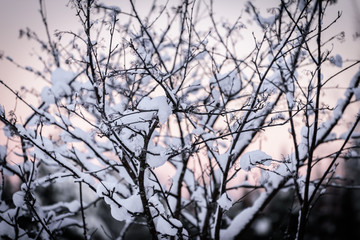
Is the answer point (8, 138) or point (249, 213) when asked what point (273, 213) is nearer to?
point (249, 213)

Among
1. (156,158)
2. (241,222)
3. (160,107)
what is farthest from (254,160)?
(241,222)

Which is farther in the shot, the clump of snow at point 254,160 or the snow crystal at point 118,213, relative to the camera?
the clump of snow at point 254,160

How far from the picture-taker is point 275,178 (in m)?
3.00

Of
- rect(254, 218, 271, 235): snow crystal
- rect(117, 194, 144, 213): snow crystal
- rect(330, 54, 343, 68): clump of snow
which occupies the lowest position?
rect(254, 218, 271, 235): snow crystal

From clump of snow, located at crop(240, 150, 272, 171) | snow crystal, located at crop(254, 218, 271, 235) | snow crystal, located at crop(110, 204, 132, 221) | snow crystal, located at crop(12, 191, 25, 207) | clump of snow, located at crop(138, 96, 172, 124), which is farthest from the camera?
snow crystal, located at crop(254, 218, 271, 235)

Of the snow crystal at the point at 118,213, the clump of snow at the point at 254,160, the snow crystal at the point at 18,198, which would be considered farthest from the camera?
the snow crystal at the point at 18,198

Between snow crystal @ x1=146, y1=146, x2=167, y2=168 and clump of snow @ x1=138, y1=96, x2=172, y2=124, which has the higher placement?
clump of snow @ x1=138, y1=96, x2=172, y2=124

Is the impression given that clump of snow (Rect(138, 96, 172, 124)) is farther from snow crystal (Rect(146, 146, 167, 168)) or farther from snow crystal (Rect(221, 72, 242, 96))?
snow crystal (Rect(221, 72, 242, 96))

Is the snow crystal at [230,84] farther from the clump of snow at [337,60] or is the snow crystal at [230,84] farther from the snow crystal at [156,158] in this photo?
the snow crystal at [156,158]

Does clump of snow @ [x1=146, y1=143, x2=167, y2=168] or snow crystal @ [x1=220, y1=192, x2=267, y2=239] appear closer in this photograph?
clump of snow @ [x1=146, y1=143, x2=167, y2=168]

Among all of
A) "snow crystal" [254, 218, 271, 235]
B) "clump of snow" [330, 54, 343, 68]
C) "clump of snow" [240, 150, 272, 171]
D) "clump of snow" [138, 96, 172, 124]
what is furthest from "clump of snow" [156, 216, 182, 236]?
"snow crystal" [254, 218, 271, 235]

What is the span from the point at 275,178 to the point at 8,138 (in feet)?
11.3

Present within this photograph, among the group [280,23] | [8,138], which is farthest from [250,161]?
[8,138]

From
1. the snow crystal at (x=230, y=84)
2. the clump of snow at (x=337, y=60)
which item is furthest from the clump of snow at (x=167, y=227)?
the clump of snow at (x=337, y=60)
